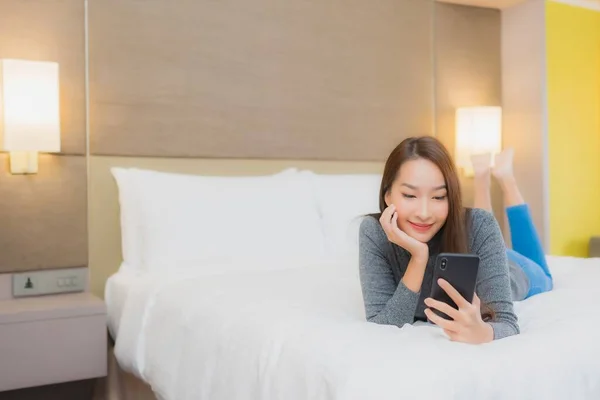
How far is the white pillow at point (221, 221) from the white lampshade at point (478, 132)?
1.24 metres

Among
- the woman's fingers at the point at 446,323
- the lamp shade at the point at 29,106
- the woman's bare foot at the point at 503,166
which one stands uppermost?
the lamp shade at the point at 29,106

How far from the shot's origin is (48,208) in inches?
101

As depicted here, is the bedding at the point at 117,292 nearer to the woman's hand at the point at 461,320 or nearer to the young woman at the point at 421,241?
the young woman at the point at 421,241

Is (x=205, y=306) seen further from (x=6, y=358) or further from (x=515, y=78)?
(x=515, y=78)

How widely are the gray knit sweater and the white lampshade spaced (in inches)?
86.4

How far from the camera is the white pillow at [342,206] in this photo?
285 centimetres

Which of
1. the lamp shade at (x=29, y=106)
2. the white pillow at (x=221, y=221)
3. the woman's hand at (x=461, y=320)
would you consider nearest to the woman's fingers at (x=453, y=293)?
the woman's hand at (x=461, y=320)

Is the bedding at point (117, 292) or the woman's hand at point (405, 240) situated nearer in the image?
the woman's hand at point (405, 240)

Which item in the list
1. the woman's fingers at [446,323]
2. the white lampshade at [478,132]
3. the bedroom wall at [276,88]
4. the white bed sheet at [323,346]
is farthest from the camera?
the white lampshade at [478,132]

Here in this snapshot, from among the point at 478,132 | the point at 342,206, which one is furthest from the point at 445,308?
the point at 478,132

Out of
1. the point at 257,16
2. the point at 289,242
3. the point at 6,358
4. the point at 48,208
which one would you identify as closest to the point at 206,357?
the point at 6,358

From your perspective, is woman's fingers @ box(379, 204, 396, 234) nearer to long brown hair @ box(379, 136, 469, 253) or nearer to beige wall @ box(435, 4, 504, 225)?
long brown hair @ box(379, 136, 469, 253)

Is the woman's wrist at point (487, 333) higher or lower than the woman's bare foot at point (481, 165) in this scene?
lower

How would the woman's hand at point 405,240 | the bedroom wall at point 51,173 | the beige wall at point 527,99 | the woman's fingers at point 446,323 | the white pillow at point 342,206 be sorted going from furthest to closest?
1. the beige wall at point 527,99
2. the white pillow at point 342,206
3. the bedroom wall at point 51,173
4. the woman's hand at point 405,240
5. the woman's fingers at point 446,323
